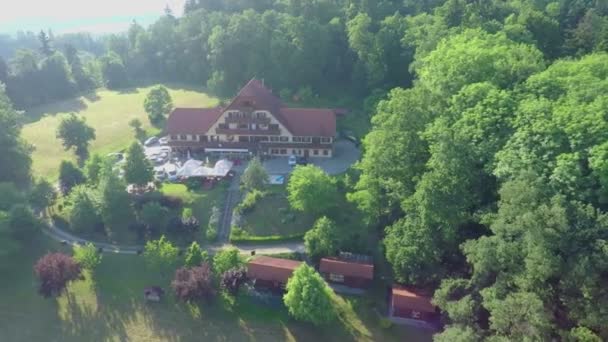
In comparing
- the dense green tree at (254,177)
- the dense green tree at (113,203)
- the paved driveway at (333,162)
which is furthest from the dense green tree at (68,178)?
the paved driveway at (333,162)

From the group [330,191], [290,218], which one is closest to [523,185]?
[330,191]

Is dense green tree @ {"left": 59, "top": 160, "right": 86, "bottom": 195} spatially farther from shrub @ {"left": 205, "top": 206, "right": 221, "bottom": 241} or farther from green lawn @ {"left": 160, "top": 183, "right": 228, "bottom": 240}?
shrub @ {"left": 205, "top": 206, "right": 221, "bottom": 241}

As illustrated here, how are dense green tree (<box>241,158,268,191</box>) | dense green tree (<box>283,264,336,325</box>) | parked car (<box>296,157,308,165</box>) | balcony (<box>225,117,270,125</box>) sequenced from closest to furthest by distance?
dense green tree (<box>283,264,336,325</box>) → dense green tree (<box>241,158,268,191</box>) → parked car (<box>296,157,308,165</box>) → balcony (<box>225,117,270,125</box>)

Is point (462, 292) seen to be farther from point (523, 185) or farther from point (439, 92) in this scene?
point (439, 92)

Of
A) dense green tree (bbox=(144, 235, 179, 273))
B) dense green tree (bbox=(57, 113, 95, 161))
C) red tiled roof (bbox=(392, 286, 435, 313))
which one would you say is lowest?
red tiled roof (bbox=(392, 286, 435, 313))

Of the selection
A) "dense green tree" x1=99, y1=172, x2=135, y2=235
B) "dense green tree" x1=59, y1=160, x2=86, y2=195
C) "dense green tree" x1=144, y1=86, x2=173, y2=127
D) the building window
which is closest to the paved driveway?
the building window

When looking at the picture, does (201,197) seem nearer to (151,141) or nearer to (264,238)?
(264,238)
